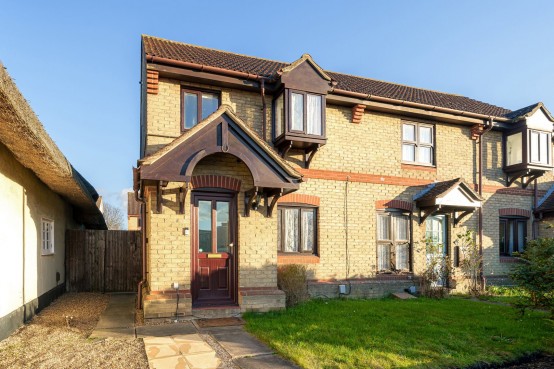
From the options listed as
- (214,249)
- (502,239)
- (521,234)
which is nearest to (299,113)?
(214,249)

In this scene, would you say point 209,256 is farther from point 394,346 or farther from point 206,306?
point 394,346

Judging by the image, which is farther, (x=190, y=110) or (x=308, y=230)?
(x=308, y=230)

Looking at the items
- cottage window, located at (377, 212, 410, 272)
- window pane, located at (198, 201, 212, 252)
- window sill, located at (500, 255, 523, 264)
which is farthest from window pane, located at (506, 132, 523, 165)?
window pane, located at (198, 201, 212, 252)

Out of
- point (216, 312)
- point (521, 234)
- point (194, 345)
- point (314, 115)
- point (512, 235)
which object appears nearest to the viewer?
point (194, 345)

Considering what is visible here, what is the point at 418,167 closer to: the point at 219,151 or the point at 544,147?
the point at 544,147

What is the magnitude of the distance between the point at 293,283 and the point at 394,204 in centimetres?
454

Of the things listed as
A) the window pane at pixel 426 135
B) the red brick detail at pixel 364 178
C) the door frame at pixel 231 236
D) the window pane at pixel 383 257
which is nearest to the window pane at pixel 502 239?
the red brick detail at pixel 364 178

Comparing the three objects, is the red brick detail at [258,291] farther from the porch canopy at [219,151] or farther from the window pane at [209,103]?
the window pane at [209,103]

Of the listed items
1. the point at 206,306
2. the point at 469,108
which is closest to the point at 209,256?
the point at 206,306

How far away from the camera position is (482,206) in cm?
1344

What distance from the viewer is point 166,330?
295 inches

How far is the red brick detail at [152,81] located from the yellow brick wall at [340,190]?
6.9 inches

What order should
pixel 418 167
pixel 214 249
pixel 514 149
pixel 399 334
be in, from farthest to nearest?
1. pixel 514 149
2. pixel 418 167
3. pixel 214 249
4. pixel 399 334

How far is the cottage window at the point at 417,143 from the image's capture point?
499 inches
